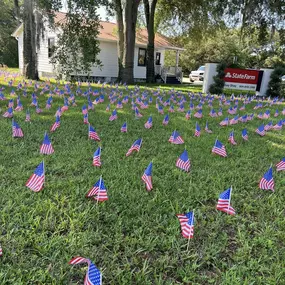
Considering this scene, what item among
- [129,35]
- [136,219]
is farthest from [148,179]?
[129,35]

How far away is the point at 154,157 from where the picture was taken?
13.2ft

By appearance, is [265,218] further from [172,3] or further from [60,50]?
[172,3]

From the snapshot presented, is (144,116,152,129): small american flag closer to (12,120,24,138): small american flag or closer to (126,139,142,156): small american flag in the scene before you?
(126,139,142,156): small american flag

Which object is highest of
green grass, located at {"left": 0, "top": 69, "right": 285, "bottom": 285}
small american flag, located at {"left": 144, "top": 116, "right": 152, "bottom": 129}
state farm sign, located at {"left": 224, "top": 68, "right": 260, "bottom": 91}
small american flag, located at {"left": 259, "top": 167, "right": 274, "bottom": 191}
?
state farm sign, located at {"left": 224, "top": 68, "right": 260, "bottom": 91}

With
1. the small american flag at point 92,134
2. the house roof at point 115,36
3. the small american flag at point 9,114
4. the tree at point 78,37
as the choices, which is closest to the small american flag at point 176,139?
the small american flag at point 92,134

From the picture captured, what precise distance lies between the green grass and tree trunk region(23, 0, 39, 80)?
343 inches

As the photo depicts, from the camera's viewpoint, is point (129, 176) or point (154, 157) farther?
point (154, 157)

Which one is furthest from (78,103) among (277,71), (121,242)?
(277,71)

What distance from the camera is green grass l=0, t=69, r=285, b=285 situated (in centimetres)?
197

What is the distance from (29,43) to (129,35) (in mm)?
4947

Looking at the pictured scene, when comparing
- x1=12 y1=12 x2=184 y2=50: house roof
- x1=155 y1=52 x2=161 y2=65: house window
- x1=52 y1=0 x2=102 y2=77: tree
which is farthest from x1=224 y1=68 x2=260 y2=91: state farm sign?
x1=155 y1=52 x2=161 y2=65: house window

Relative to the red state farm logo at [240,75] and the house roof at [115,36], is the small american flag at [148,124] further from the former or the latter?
the house roof at [115,36]

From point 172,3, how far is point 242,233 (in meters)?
18.5

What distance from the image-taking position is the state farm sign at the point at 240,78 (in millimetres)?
13312
